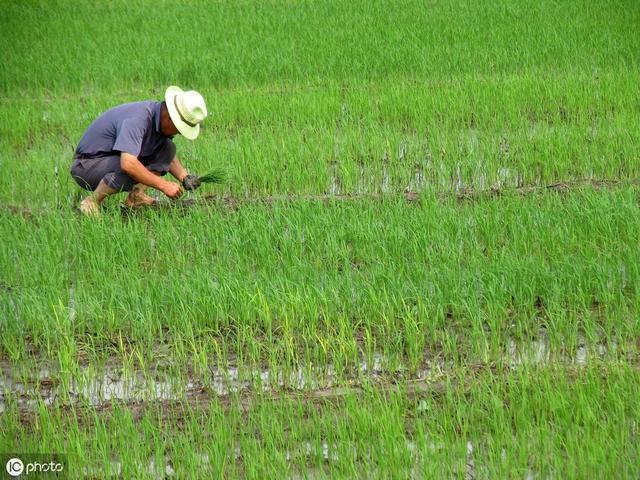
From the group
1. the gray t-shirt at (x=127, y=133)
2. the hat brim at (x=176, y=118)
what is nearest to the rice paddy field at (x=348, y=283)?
the gray t-shirt at (x=127, y=133)

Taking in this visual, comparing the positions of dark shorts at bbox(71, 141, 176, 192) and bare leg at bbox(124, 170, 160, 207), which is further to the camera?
bare leg at bbox(124, 170, 160, 207)

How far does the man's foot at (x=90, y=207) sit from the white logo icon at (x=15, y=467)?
8.28ft

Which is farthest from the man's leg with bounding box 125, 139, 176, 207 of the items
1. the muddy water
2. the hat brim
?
the muddy water

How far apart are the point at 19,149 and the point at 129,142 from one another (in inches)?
97.6

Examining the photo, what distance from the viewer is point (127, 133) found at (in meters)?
5.49

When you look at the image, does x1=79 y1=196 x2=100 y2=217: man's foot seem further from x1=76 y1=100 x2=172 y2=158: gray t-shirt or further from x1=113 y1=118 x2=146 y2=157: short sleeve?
x1=113 y1=118 x2=146 y2=157: short sleeve

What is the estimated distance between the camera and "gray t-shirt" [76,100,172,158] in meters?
5.49

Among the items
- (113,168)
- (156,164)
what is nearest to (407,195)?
(156,164)

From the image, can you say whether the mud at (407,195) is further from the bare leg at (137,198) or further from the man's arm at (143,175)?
the man's arm at (143,175)

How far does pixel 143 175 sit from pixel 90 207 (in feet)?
1.67

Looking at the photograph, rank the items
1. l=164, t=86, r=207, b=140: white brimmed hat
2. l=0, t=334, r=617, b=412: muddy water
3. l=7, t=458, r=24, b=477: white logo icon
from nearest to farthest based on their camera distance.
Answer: l=7, t=458, r=24, b=477: white logo icon < l=0, t=334, r=617, b=412: muddy water < l=164, t=86, r=207, b=140: white brimmed hat

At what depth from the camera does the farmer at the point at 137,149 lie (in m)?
5.45

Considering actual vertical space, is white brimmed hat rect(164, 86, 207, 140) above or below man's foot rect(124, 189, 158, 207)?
above

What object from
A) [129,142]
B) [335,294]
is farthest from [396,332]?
[129,142]
